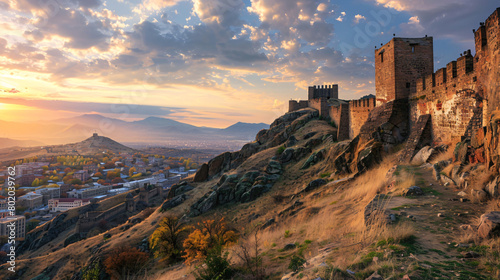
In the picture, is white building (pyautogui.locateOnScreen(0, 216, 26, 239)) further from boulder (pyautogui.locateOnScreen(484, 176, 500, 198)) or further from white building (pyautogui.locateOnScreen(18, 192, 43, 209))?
boulder (pyautogui.locateOnScreen(484, 176, 500, 198))

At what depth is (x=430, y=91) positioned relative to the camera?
15.0 meters

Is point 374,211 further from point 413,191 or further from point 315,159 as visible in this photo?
point 315,159

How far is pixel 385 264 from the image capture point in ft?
13.3

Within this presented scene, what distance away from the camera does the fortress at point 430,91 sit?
9891 mm

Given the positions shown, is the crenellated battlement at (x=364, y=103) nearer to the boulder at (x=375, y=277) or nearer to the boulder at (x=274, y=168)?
the boulder at (x=274, y=168)

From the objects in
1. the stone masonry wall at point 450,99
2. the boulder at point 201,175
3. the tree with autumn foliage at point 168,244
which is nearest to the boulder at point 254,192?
the tree with autumn foliage at point 168,244

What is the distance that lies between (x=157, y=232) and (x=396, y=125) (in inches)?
809

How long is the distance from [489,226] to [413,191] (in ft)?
12.3

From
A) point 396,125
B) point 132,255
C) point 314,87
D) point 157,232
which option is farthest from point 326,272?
point 314,87

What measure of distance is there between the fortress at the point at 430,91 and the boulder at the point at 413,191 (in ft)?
12.3

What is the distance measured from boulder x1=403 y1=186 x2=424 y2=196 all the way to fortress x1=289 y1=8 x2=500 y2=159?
3736mm

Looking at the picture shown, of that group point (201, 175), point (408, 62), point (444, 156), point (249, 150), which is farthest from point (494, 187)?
point (201, 175)

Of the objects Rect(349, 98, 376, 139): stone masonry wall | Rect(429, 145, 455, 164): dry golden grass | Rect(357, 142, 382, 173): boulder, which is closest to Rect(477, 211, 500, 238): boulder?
Rect(429, 145, 455, 164): dry golden grass

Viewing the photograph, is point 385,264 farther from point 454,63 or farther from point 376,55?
point 376,55
